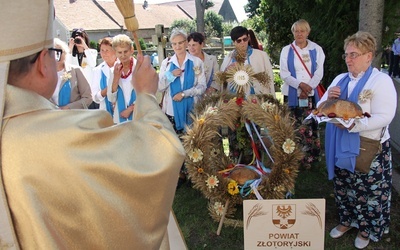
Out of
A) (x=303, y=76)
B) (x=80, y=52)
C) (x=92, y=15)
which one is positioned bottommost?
(x=303, y=76)

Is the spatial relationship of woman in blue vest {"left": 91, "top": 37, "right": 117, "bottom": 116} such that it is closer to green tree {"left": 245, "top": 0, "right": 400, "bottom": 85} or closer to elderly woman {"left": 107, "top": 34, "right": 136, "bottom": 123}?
elderly woman {"left": 107, "top": 34, "right": 136, "bottom": 123}

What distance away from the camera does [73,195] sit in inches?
40.8

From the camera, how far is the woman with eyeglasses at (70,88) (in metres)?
4.09

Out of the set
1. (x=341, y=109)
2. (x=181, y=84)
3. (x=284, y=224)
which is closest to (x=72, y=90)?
(x=181, y=84)

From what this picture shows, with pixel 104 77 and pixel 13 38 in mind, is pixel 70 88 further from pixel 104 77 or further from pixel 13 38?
pixel 13 38

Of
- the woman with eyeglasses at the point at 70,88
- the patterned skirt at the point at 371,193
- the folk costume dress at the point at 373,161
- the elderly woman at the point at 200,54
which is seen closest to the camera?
the folk costume dress at the point at 373,161

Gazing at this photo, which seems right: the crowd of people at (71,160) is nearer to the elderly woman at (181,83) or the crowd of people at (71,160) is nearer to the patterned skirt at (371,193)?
Answer: the patterned skirt at (371,193)

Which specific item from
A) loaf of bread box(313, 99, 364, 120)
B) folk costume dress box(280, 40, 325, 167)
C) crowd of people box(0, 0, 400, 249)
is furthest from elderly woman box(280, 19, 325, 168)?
crowd of people box(0, 0, 400, 249)

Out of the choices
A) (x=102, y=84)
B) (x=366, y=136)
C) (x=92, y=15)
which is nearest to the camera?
(x=366, y=136)

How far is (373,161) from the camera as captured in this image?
304 cm

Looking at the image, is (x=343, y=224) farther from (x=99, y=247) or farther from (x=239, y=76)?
(x=99, y=247)

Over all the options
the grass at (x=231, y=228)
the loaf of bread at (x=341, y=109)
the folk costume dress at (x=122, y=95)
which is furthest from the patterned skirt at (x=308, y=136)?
the folk costume dress at (x=122, y=95)

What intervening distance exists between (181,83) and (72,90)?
1295mm

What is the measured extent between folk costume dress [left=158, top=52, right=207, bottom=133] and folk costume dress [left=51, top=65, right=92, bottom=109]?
0.92 meters
